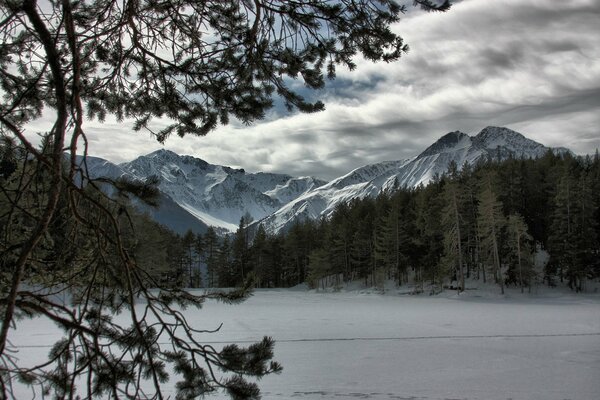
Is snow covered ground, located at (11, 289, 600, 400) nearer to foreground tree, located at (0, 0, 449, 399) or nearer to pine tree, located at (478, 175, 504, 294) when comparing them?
foreground tree, located at (0, 0, 449, 399)

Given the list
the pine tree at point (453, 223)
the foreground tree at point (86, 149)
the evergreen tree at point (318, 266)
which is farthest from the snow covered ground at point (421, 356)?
the evergreen tree at point (318, 266)

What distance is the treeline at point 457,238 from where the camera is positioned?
113 feet

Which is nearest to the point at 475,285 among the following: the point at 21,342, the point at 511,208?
the point at 511,208

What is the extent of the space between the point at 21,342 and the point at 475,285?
34.4 meters

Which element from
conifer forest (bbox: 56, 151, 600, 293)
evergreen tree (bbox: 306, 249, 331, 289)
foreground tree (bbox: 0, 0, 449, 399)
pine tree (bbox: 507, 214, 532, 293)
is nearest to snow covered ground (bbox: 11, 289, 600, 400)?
foreground tree (bbox: 0, 0, 449, 399)

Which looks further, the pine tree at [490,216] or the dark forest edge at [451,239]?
the dark forest edge at [451,239]

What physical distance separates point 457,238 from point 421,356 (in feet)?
86.6

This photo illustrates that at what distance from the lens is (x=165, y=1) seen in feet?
11.3

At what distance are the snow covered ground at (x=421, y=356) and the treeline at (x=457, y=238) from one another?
18.9m

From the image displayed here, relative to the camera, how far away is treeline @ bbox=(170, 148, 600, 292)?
34.3 metres

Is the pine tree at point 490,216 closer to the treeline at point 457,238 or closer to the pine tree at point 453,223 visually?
the treeline at point 457,238

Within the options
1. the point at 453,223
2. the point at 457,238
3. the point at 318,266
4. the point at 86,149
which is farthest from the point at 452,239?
the point at 86,149

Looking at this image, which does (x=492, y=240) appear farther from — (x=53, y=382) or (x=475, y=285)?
(x=53, y=382)

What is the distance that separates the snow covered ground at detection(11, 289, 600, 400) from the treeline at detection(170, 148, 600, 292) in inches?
746
